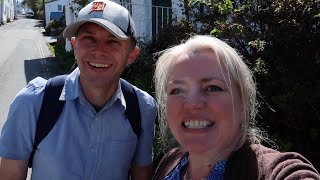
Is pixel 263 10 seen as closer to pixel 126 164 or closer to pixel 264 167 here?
pixel 126 164

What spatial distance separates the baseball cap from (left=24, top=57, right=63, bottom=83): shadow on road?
451 inches

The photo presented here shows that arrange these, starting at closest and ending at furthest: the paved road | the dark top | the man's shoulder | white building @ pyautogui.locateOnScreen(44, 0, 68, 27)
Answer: the dark top, the man's shoulder, the paved road, white building @ pyautogui.locateOnScreen(44, 0, 68, 27)

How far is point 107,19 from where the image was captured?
2291 millimetres

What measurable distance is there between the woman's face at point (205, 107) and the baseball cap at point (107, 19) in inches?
22.1

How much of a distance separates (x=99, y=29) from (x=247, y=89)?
86cm

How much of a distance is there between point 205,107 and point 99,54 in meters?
0.76

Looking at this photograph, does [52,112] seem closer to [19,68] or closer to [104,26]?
[104,26]

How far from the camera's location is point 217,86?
1758 millimetres

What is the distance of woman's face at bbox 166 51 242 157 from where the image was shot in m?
1.74

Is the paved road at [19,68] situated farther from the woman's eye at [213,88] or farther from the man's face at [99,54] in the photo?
the woman's eye at [213,88]

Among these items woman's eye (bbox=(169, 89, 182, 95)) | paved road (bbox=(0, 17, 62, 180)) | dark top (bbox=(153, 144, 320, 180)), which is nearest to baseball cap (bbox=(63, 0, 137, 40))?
woman's eye (bbox=(169, 89, 182, 95))

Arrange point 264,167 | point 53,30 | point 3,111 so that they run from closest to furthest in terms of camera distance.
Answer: point 264,167 < point 3,111 < point 53,30

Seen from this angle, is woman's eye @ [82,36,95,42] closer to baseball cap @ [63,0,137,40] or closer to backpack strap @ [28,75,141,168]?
baseball cap @ [63,0,137,40]

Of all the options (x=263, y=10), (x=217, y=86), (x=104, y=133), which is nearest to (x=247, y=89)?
(x=217, y=86)
